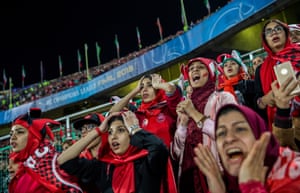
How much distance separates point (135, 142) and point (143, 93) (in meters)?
0.84

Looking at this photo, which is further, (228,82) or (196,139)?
(228,82)

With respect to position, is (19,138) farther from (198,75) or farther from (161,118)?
(198,75)

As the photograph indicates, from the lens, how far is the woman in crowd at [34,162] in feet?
9.18

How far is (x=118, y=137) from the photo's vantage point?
2.48m

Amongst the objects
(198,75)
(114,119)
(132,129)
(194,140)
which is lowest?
(194,140)

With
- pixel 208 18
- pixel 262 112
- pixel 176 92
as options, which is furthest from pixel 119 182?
pixel 208 18

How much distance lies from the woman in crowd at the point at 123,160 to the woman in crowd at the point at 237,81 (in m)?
0.74

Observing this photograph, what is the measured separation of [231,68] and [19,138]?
6.68 feet

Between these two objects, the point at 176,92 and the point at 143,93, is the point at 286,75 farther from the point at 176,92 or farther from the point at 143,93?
the point at 143,93

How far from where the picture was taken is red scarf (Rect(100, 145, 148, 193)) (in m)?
2.35

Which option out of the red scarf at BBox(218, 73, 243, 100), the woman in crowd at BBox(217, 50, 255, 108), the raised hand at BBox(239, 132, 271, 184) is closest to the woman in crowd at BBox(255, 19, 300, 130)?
the woman in crowd at BBox(217, 50, 255, 108)

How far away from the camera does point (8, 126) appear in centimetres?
1617

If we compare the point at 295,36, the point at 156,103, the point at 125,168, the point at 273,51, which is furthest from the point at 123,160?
the point at 295,36

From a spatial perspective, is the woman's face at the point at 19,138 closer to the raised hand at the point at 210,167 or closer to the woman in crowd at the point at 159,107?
the woman in crowd at the point at 159,107
